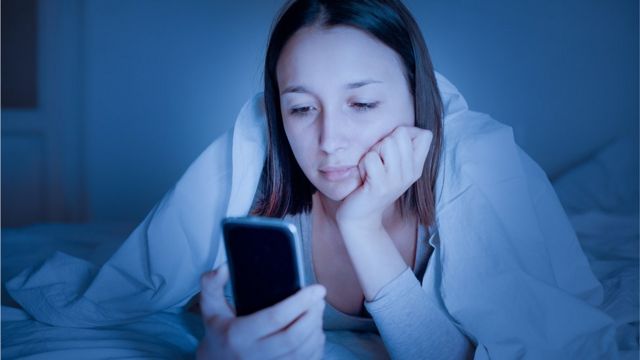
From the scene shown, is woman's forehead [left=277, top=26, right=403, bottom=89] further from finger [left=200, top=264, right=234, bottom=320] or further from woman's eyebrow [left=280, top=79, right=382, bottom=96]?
finger [left=200, top=264, right=234, bottom=320]

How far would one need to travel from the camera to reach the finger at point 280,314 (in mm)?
363

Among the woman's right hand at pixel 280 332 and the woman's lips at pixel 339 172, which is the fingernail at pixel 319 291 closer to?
the woman's right hand at pixel 280 332

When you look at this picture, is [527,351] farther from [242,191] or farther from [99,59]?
[99,59]

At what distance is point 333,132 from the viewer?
0.53m

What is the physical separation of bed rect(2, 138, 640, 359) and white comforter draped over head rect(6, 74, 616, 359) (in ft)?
0.11

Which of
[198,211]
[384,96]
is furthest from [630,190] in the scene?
[198,211]

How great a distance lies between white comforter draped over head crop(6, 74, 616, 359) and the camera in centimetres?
52

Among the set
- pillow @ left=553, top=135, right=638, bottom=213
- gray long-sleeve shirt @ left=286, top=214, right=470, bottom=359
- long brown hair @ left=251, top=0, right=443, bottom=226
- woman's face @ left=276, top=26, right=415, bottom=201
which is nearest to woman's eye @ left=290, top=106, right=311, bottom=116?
woman's face @ left=276, top=26, right=415, bottom=201

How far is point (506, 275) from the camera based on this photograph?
53 cm

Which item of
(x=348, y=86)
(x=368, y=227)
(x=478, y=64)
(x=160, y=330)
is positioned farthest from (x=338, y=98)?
(x=478, y=64)

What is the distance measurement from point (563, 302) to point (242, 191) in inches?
16.6

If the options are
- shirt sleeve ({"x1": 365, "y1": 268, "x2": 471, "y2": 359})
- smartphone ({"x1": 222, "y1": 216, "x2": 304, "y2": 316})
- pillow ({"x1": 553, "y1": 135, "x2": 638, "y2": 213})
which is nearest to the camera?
smartphone ({"x1": 222, "y1": 216, "x2": 304, "y2": 316})

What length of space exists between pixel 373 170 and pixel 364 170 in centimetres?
2

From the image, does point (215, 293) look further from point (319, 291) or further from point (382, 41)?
point (382, 41)
